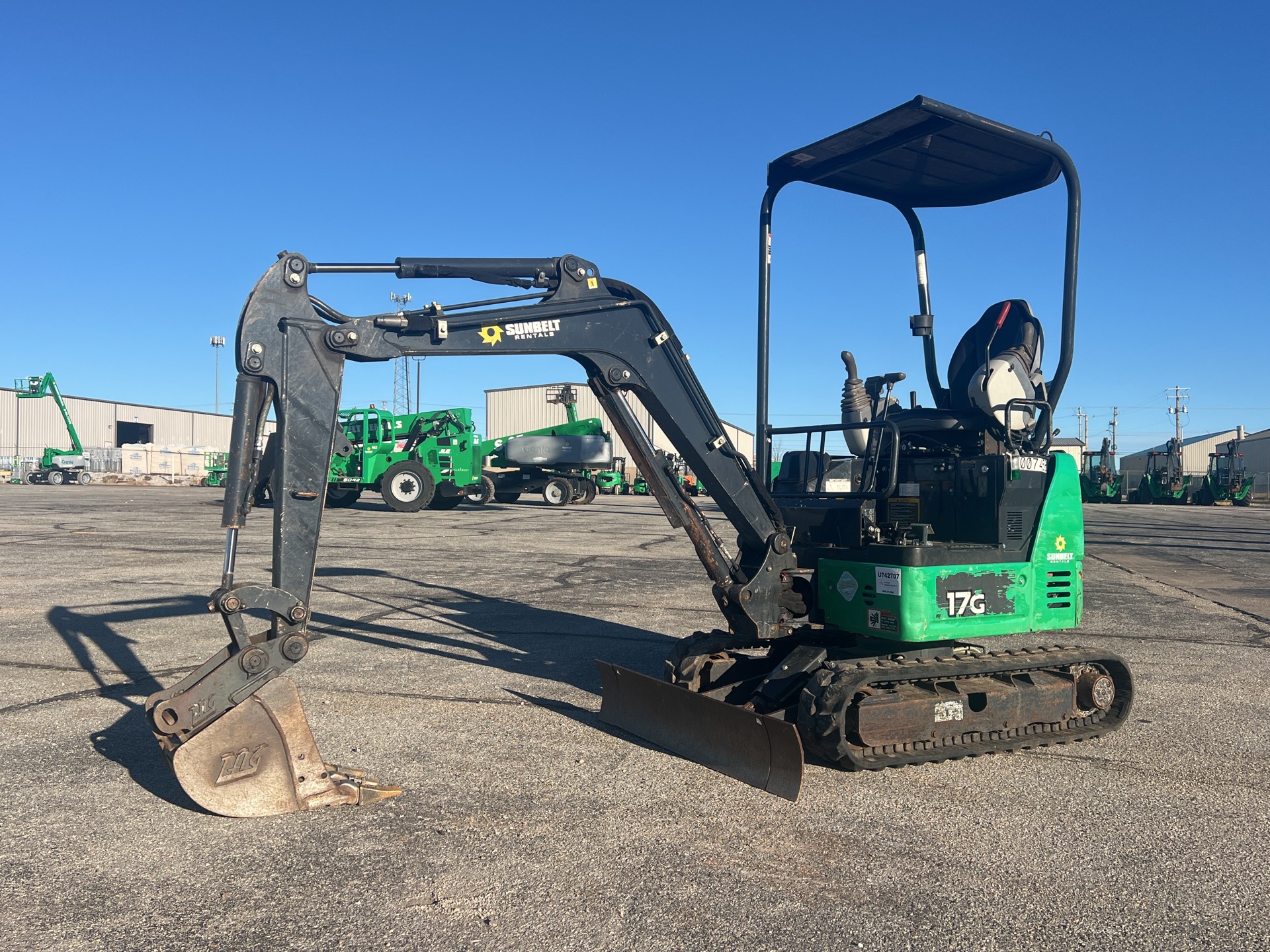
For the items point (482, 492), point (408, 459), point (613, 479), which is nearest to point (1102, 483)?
point (613, 479)

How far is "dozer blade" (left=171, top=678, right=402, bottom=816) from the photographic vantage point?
4.44 meters

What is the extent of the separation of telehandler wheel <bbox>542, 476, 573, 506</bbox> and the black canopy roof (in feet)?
86.8

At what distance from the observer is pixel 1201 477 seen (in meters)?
54.0

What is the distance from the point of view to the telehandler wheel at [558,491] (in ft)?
110

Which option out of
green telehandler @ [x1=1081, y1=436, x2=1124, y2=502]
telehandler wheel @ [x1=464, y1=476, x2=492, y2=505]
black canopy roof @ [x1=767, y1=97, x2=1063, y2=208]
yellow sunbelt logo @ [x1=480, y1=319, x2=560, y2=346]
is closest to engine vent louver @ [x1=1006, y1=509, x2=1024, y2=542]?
black canopy roof @ [x1=767, y1=97, x2=1063, y2=208]

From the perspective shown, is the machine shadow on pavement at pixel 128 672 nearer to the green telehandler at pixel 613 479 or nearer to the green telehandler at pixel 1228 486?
the green telehandler at pixel 613 479

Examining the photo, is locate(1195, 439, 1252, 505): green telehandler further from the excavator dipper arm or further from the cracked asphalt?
the excavator dipper arm

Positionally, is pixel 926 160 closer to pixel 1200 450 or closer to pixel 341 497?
pixel 341 497

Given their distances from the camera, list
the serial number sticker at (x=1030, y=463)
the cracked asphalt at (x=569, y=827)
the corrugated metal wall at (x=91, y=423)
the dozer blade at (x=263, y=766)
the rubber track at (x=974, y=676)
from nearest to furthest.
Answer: the cracked asphalt at (x=569, y=827) < the dozer blade at (x=263, y=766) < the rubber track at (x=974, y=676) < the serial number sticker at (x=1030, y=463) < the corrugated metal wall at (x=91, y=423)

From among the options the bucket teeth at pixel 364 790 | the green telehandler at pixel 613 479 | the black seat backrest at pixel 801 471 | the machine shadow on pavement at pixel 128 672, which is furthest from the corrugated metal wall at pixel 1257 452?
the bucket teeth at pixel 364 790

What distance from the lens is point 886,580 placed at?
5.62 m

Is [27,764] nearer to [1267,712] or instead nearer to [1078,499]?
[1078,499]

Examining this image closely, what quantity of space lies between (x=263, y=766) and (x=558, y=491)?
2906 cm

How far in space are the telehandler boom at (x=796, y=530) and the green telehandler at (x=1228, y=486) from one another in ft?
163
